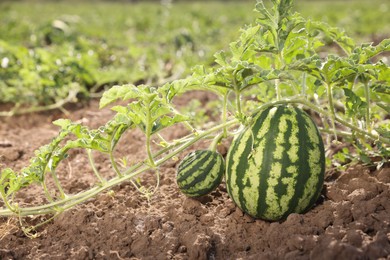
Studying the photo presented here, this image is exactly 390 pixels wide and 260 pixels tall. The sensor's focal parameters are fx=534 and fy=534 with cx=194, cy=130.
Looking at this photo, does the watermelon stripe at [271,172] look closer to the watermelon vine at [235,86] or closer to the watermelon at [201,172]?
the watermelon vine at [235,86]

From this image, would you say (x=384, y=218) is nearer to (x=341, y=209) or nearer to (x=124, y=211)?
(x=341, y=209)

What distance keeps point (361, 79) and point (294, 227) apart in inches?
37.1

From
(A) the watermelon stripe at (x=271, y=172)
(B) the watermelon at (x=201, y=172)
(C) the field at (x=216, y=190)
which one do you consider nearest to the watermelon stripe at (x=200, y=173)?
(B) the watermelon at (x=201, y=172)

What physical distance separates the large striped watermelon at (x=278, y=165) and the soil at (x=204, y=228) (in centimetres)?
11

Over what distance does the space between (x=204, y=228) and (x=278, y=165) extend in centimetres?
54

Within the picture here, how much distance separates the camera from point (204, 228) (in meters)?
2.92

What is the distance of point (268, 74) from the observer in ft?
8.59

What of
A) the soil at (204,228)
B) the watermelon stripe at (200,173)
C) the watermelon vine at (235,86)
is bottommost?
the soil at (204,228)

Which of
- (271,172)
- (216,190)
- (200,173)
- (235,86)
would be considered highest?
(235,86)

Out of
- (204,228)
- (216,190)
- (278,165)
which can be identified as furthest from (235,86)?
(216,190)

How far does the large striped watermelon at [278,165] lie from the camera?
2791mm

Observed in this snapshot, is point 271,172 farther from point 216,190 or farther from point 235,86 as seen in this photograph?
point 216,190

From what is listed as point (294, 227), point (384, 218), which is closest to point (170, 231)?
point (294, 227)

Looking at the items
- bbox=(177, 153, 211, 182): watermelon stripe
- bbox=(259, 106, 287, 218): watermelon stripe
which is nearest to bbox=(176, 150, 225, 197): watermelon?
bbox=(177, 153, 211, 182): watermelon stripe
